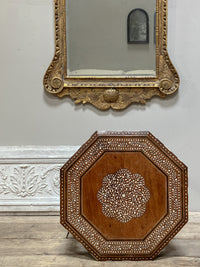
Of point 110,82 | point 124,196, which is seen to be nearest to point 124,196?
point 124,196

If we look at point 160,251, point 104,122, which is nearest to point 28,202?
point 104,122

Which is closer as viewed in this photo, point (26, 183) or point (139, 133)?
point (139, 133)

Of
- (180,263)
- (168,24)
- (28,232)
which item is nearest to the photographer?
(180,263)

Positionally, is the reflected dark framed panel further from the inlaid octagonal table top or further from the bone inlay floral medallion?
the bone inlay floral medallion

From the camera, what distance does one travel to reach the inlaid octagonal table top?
3.90ft

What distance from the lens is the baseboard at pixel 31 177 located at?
178cm

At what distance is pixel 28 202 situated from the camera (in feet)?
5.89

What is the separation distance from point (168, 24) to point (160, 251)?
1.20 meters

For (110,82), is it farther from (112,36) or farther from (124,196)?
(124,196)

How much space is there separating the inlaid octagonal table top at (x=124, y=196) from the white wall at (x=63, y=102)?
599mm

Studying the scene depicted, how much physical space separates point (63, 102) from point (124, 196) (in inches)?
31.3

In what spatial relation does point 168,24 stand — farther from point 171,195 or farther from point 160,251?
point 160,251

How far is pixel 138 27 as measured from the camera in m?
1.72

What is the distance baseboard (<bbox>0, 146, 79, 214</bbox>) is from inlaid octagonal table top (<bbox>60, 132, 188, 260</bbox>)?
1.96ft
